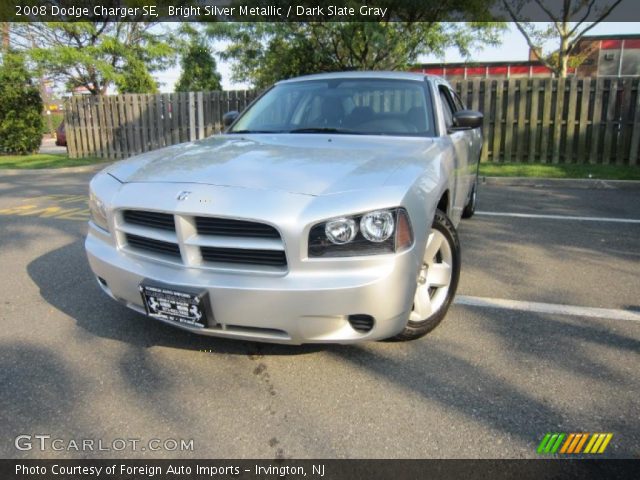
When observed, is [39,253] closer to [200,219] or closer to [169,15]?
[200,219]

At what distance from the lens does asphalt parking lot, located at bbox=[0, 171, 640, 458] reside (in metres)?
2.18

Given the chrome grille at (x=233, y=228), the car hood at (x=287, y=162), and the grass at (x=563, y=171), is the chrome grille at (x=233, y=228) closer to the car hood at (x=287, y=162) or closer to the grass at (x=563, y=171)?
the car hood at (x=287, y=162)

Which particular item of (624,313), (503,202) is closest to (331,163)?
(624,313)

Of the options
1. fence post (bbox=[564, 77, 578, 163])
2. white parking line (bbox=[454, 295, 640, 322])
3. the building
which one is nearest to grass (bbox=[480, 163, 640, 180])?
fence post (bbox=[564, 77, 578, 163])

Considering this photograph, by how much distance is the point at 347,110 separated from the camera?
13.0 ft

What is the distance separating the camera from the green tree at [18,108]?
14789mm

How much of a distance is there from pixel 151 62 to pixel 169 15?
1.77 m

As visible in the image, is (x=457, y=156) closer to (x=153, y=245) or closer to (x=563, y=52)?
(x=153, y=245)

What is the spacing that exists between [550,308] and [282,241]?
2188mm

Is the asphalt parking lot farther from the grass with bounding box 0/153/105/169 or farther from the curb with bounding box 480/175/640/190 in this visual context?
the grass with bounding box 0/153/105/169

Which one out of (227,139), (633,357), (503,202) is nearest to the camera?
(633,357)

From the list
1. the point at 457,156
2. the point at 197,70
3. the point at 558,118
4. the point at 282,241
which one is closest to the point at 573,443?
the point at 282,241

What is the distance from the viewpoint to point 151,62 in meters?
17.6

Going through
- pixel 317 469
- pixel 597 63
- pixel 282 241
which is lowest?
pixel 317 469
